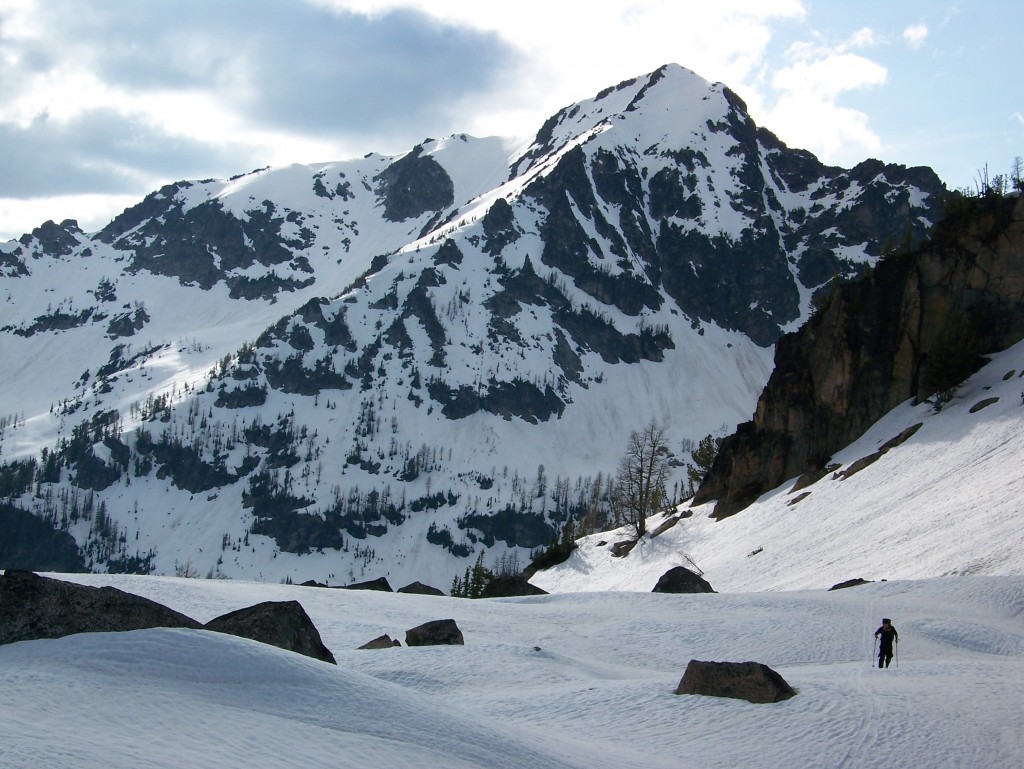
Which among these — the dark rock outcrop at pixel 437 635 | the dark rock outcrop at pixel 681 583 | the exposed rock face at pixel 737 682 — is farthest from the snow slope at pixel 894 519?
the dark rock outcrop at pixel 437 635

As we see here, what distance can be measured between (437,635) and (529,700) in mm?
7616

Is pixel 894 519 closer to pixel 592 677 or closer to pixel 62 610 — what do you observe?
pixel 592 677

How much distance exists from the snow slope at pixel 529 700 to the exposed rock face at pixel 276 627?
7.67 feet

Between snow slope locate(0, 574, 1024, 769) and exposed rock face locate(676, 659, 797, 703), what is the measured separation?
354mm

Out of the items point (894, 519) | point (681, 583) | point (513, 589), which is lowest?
point (513, 589)

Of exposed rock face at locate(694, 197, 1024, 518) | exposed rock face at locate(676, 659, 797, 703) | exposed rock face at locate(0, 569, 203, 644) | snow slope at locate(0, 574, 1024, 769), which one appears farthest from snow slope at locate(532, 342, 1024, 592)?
exposed rock face at locate(0, 569, 203, 644)

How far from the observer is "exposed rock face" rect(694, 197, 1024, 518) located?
6712 cm

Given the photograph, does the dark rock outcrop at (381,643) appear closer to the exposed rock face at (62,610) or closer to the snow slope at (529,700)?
the snow slope at (529,700)

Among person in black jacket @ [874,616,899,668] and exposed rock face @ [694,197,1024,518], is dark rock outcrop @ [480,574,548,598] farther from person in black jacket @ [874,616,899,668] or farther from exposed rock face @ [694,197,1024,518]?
exposed rock face @ [694,197,1024,518]

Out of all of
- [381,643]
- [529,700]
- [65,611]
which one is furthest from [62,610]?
[381,643]

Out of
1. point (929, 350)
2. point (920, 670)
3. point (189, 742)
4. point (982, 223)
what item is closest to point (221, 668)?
point (189, 742)

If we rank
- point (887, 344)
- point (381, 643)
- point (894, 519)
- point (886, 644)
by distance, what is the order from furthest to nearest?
point (887, 344) < point (894, 519) < point (381, 643) < point (886, 644)

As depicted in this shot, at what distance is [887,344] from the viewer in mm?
72188

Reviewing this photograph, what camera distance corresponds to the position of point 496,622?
3275cm
